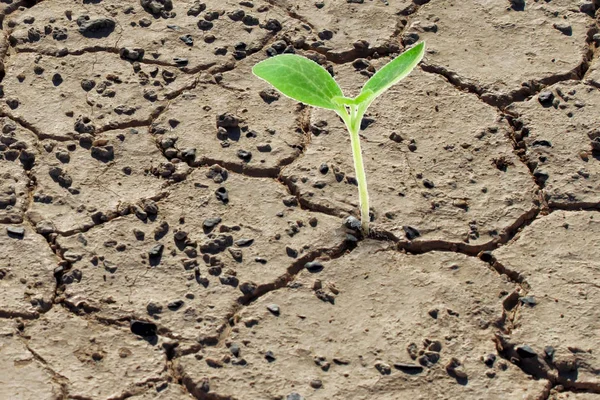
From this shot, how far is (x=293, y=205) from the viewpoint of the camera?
3381 mm

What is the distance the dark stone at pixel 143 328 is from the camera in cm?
300

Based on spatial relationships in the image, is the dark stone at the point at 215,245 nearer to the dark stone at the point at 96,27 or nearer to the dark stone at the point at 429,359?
the dark stone at the point at 429,359

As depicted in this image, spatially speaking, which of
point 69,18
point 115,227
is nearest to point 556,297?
point 115,227

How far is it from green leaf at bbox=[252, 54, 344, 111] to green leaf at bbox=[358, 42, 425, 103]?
0.09 m

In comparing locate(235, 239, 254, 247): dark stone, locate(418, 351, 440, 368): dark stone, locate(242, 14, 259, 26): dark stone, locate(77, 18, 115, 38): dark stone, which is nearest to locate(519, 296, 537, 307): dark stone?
locate(418, 351, 440, 368): dark stone

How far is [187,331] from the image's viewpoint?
300cm

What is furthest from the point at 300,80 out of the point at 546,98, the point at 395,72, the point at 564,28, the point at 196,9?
the point at 564,28

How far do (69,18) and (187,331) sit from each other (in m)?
1.57

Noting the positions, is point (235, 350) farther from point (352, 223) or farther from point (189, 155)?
point (189, 155)

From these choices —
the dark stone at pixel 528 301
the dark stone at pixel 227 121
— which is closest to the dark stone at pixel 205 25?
the dark stone at pixel 227 121

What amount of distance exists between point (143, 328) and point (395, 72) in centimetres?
93

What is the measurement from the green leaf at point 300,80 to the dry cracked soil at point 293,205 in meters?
0.42

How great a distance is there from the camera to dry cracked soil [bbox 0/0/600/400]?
2.92 m

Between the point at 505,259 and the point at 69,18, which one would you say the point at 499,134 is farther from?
the point at 69,18
